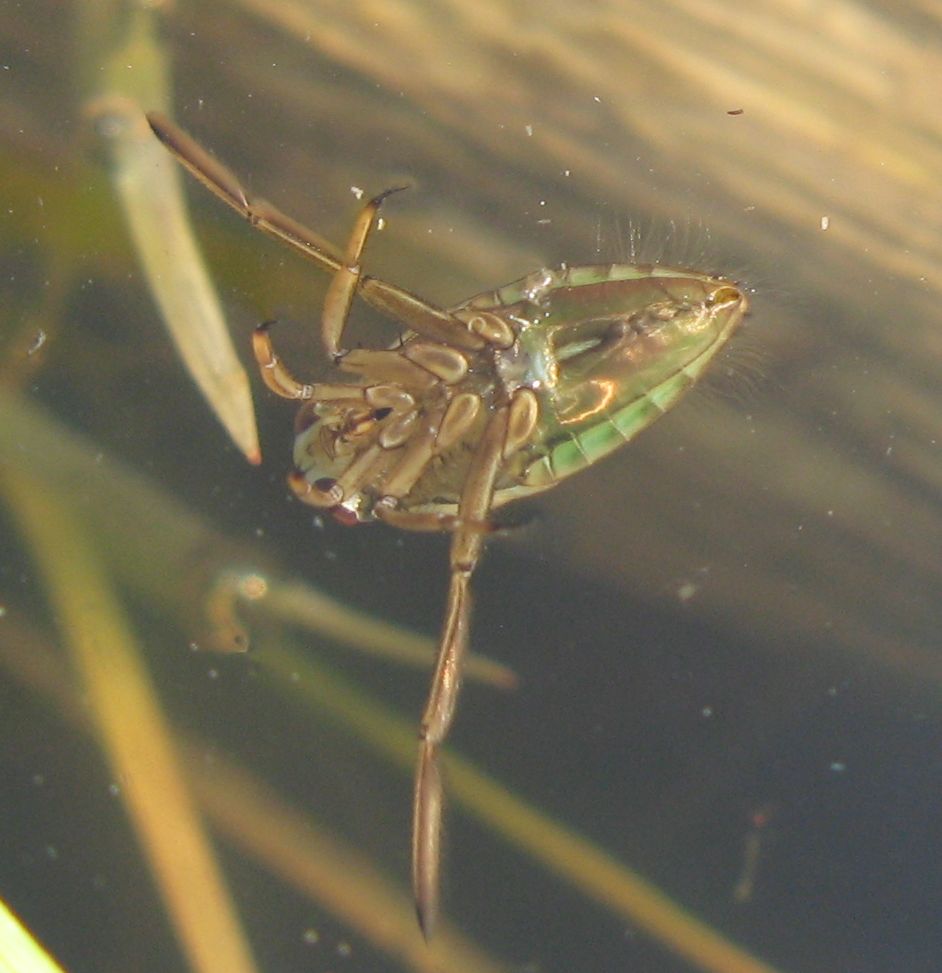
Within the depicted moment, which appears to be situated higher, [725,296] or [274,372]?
[725,296]

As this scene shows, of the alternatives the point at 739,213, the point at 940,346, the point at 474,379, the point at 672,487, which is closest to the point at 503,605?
the point at 672,487

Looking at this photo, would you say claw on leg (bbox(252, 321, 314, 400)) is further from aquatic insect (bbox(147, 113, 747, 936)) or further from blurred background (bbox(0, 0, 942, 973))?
blurred background (bbox(0, 0, 942, 973))

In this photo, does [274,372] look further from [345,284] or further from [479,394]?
[479,394]

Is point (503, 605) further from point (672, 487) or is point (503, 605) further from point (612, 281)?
point (612, 281)

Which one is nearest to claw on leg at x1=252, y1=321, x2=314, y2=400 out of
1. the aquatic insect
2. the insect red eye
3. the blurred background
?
the aquatic insect

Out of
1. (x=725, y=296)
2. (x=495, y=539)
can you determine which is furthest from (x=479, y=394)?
(x=725, y=296)

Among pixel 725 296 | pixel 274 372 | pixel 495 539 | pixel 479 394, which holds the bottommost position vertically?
pixel 274 372
